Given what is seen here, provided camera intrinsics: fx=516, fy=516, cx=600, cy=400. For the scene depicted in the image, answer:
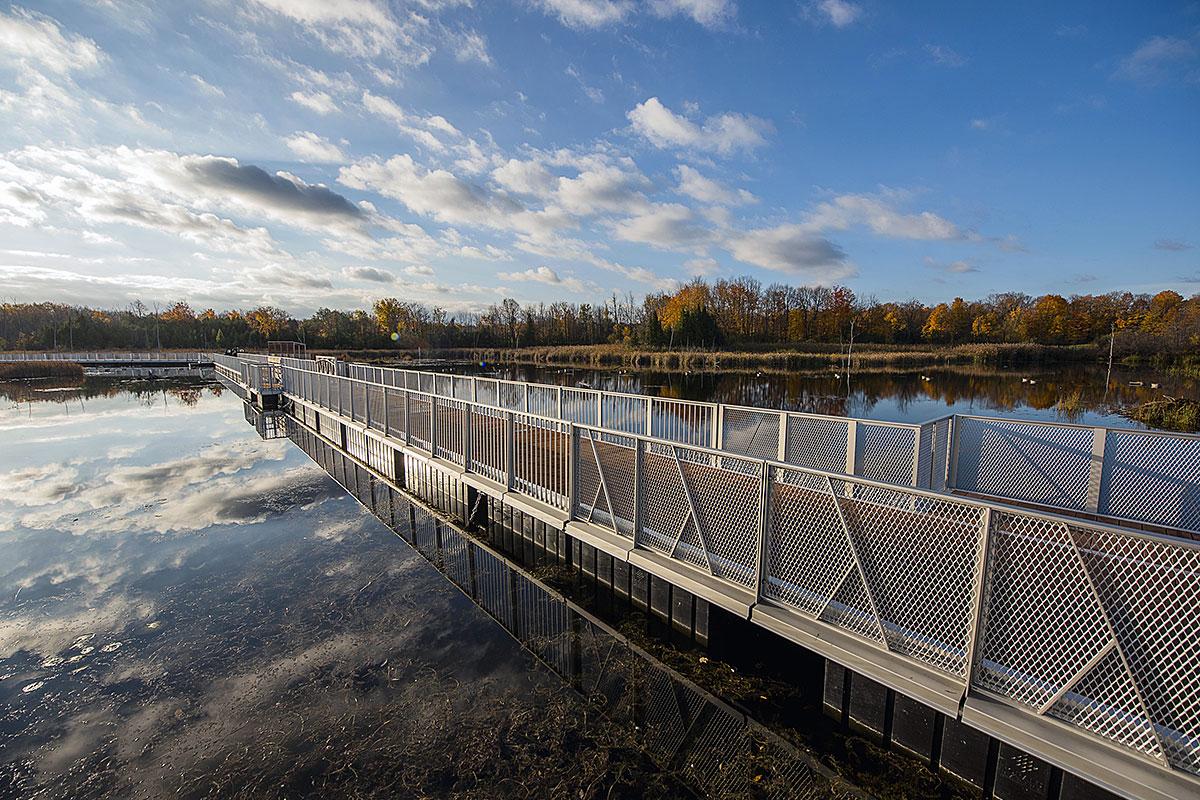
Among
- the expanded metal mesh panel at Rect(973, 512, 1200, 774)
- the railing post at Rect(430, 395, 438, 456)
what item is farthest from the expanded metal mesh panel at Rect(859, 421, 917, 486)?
the railing post at Rect(430, 395, 438, 456)

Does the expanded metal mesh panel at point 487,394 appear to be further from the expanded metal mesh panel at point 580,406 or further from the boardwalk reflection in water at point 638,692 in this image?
the boardwalk reflection in water at point 638,692

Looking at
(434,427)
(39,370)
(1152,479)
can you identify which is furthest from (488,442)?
(39,370)

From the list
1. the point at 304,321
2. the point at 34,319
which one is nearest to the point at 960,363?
the point at 304,321

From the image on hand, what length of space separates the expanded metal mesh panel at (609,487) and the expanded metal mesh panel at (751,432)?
4381mm

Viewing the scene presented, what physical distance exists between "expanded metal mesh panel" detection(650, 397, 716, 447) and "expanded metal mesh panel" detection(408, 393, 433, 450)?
4.82 meters

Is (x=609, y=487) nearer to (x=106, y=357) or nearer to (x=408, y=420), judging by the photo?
(x=408, y=420)

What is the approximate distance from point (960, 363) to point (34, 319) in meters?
154

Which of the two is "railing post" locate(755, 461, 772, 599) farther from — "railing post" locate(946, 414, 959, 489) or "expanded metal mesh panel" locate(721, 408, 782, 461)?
"railing post" locate(946, 414, 959, 489)

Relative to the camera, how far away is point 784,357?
55.3 metres

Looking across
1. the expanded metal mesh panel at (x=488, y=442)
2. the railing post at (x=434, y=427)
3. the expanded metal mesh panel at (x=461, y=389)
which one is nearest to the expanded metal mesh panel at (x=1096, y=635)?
the expanded metal mesh panel at (x=488, y=442)

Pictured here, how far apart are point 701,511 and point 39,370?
190ft

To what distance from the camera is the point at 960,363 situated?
60750 mm

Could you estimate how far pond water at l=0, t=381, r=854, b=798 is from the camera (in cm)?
395

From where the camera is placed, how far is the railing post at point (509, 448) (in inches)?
327
